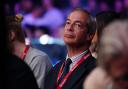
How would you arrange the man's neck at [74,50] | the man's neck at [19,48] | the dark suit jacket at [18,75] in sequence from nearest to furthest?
the dark suit jacket at [18,75]
the man's neck at [74,50]
the man's neck at [19,48]

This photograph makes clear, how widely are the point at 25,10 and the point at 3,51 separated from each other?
9.21 metres

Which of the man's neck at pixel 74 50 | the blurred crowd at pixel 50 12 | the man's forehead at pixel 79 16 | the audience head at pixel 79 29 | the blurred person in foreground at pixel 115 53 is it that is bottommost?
the blurred crowd at pixel 50 12

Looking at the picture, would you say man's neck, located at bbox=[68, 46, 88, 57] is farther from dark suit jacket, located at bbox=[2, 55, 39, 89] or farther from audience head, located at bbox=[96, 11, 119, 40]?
dark suit jacket, located at bbox=[2, 55, 39, 89]

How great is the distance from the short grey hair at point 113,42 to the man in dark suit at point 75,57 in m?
2.22

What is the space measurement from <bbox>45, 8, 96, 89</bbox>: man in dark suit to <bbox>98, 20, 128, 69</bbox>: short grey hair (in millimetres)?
2217

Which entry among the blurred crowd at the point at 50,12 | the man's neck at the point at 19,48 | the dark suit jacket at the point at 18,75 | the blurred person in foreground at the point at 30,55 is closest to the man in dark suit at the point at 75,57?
the blurred person in foreground at the point at 30,55

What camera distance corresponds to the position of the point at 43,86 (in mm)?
5332

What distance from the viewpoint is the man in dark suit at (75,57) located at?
4840 mm

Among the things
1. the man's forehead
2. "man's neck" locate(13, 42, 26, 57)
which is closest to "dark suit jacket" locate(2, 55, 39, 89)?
the man's forehead

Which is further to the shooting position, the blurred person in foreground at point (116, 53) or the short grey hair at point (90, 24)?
the short grey hair at point (90, 24)

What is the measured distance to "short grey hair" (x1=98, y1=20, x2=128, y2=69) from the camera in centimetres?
242

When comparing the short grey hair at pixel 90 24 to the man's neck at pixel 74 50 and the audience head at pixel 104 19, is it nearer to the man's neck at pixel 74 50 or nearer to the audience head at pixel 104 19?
the audience head at pixel 104 19

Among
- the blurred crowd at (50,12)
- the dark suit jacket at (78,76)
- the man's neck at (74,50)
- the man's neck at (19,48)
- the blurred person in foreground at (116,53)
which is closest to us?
the blurred person in foreground at (116,53)

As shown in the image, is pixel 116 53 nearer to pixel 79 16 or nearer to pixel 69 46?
pixel 69 46
